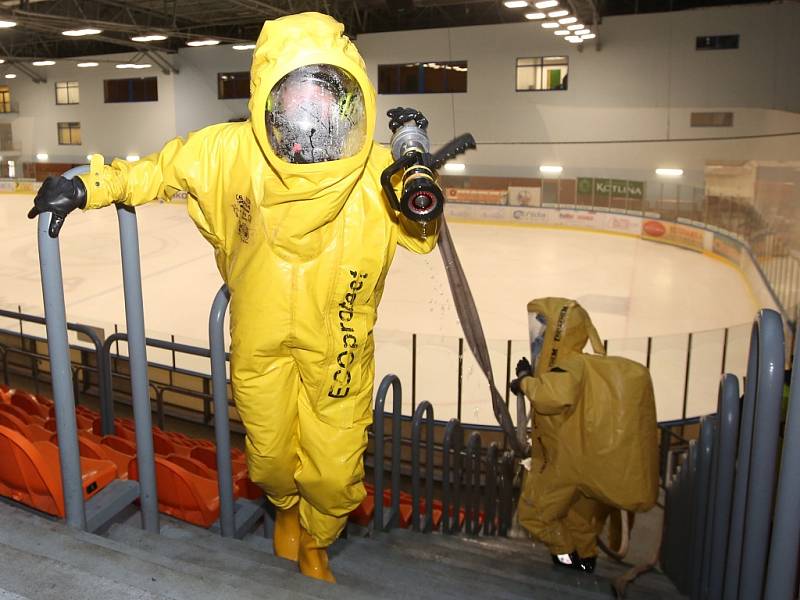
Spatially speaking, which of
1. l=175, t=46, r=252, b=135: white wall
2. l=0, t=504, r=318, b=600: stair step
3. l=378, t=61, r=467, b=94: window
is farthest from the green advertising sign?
l=0, t=504, r=318, b=600: stair step

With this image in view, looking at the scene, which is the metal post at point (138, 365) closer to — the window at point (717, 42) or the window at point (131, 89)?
the window at point (717, 42)

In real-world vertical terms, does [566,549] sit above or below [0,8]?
below

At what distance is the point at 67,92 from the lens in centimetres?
2711

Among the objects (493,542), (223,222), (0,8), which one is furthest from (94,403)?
(0,8)

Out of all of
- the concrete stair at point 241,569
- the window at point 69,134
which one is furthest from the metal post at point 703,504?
the window at point 69,134

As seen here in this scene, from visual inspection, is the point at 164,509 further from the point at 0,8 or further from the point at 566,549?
the point at 0,8

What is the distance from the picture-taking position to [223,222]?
7.82 ft

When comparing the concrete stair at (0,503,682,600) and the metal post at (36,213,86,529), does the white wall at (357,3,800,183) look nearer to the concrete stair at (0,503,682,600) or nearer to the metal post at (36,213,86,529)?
the concrete stair at (0,503,682,600)

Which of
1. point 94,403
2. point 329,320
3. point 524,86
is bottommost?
point 94,403

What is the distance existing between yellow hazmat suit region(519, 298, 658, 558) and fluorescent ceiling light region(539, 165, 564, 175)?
17.1 m

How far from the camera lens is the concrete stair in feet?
4.52

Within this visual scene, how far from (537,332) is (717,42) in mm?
16849

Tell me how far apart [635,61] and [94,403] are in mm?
15769

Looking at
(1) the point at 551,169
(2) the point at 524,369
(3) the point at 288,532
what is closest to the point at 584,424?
(2) the point at 524,369
